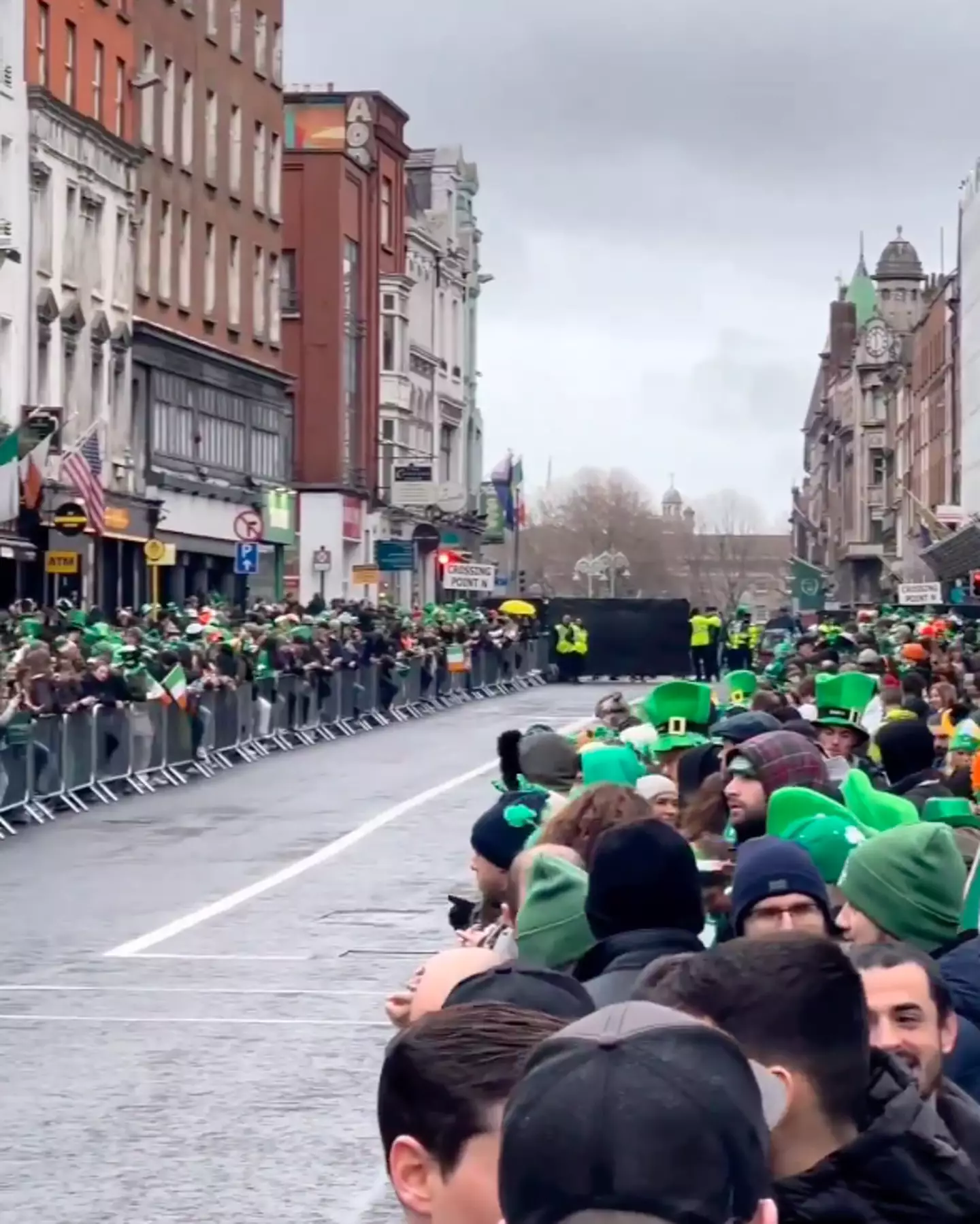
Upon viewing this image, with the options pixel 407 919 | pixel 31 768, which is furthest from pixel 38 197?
pixel 407 919

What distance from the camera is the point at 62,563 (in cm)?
4669

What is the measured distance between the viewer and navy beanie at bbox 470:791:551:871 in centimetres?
928

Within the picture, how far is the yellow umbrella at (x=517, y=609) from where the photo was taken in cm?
7012

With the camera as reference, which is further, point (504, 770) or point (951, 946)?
point (504, 770)

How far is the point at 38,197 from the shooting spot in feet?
180

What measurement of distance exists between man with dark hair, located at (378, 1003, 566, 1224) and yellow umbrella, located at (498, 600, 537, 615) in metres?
65.8

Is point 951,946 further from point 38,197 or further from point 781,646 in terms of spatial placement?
point 38,197

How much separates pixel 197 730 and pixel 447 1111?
32282mm

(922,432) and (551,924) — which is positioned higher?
(922,432)

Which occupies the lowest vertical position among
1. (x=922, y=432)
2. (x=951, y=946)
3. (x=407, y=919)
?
(x=407, y=919)

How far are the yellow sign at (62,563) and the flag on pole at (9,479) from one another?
1.85 meters

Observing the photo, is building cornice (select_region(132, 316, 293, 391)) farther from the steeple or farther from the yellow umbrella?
the steeple

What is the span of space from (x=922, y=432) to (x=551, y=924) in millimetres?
113855

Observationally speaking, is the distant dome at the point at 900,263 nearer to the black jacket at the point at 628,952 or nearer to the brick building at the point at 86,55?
the brick building at the point at 86,55
